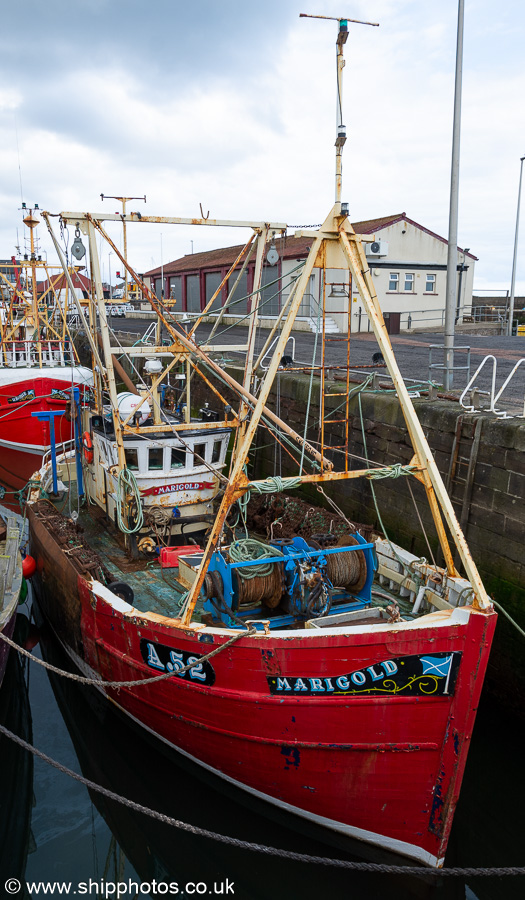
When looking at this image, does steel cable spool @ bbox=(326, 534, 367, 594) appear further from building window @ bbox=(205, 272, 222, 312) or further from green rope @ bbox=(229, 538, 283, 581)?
building window @ bbox=(205, 272, 222, 312)

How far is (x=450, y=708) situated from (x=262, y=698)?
1572 mm

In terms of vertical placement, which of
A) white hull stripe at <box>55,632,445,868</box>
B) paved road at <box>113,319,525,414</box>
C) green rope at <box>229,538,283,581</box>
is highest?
paved road at <box>113,319,525,414</box>

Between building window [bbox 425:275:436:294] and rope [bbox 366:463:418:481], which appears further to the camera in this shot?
building window [bbox 425:275:436:294]

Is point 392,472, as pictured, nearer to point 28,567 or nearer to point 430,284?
point 28,567

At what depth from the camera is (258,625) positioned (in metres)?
5.72

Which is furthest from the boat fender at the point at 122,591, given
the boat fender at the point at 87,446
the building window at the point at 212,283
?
the building window at the point at 212,283

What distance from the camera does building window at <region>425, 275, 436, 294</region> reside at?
27.9 meters

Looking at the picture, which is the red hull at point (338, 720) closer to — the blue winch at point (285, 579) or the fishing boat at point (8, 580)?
the blue winch at point (285, 579)

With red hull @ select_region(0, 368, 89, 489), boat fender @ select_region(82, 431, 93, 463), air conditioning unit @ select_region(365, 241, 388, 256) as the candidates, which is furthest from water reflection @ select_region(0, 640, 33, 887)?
air conditioning unit @ select_region(365, 241, 388, 256)

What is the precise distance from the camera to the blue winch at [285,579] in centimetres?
626

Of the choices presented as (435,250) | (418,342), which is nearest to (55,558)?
(418,342)

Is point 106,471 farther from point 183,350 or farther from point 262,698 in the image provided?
point 262,698

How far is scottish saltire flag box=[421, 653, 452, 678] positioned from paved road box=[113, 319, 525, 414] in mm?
4853

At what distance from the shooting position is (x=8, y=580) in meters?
8.48
